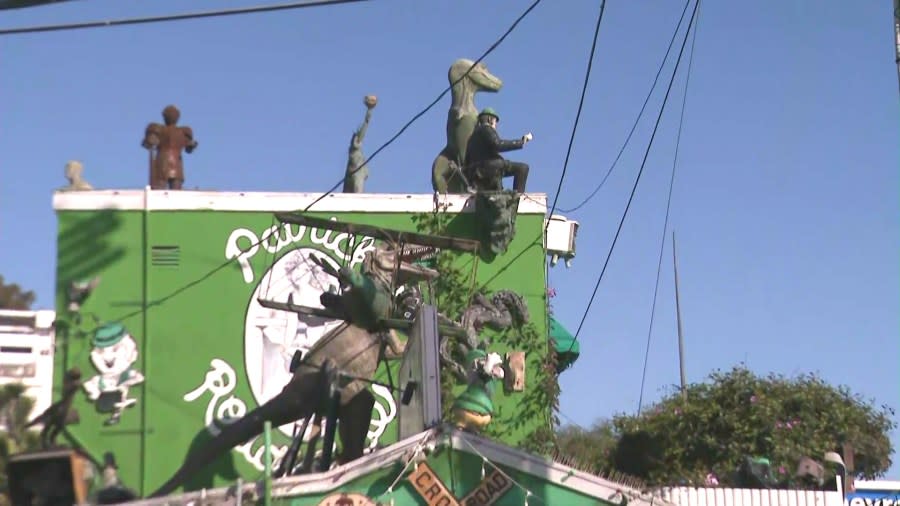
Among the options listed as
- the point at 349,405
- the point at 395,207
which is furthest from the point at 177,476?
the point at 395,207

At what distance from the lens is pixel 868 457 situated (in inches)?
773

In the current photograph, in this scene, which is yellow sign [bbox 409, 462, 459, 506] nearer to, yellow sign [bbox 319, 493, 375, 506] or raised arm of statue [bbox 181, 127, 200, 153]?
yellow sign [bbox 319, 493, 375, 506]

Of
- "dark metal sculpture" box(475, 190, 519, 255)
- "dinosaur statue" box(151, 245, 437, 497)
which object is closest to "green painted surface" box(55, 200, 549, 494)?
"dark metal sculpture" box(475, 190, 519, 255)

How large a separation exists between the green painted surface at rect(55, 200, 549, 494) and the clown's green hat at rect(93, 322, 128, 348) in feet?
0.29

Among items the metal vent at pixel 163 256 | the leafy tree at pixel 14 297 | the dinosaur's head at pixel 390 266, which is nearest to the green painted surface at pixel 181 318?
the metal vent at pixel 163 256

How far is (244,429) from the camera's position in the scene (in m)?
13.1

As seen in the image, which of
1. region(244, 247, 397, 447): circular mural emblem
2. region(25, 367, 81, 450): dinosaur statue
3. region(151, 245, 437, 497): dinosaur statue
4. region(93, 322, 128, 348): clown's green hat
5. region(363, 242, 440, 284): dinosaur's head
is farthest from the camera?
region(244, 247, 397, 447): circular mural emblem

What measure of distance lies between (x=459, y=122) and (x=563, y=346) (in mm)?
3403

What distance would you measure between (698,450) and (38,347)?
845 centimetres

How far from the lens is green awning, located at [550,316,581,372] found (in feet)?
62.4

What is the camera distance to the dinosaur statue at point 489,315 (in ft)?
57.7

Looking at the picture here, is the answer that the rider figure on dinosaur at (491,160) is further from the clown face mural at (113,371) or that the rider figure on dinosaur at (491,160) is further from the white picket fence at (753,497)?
the white picket fence at (753,497)

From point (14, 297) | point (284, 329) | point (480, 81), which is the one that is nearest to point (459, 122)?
point (480, 81)

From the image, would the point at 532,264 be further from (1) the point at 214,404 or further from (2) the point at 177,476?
(2) the point at 177,476
